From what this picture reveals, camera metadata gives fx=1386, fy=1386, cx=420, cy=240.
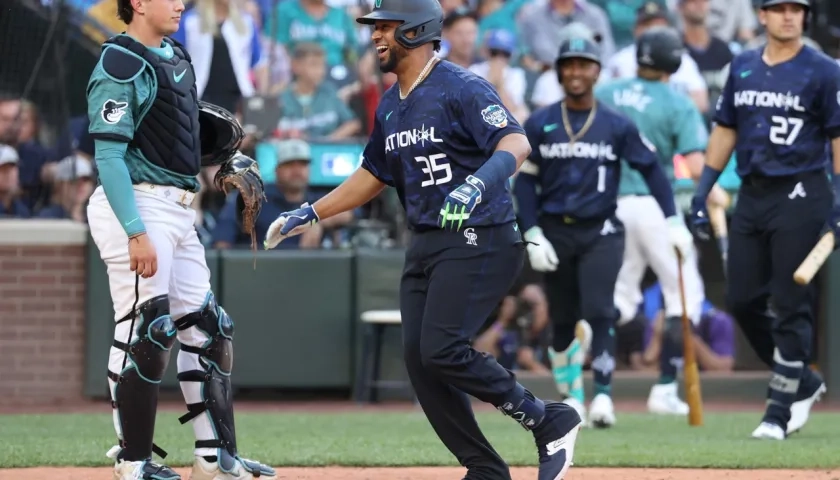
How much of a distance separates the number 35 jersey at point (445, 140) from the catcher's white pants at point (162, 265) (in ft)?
3.15

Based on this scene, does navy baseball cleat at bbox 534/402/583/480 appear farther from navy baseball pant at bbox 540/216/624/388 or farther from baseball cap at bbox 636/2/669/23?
baseball cap at bbox 636/2/669/23

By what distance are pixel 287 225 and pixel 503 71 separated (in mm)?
6886

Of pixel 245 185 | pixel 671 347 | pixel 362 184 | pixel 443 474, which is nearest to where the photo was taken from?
pixel 362 184

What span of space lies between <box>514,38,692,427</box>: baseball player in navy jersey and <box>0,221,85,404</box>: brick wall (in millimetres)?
3859

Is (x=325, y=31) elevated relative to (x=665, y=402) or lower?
elevated

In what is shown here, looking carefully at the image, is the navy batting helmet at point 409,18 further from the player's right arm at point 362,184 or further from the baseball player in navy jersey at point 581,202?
the baseball player in navy jersey at point 581,202

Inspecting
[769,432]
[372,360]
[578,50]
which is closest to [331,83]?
[372,360]

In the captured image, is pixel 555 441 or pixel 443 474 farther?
pixel 443 474

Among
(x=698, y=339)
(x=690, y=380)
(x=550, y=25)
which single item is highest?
(x=550, y=25)

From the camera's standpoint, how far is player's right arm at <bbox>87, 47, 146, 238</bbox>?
5348 millimetres

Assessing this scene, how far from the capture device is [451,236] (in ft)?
17.3

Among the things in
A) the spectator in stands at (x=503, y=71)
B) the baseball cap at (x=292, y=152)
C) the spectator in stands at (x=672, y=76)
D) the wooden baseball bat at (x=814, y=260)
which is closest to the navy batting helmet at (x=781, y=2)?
the wooden baseball bat at (x=814, y=260)

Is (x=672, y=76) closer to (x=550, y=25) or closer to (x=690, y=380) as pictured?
(x=550, y=25)

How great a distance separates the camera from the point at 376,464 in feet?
21.8
